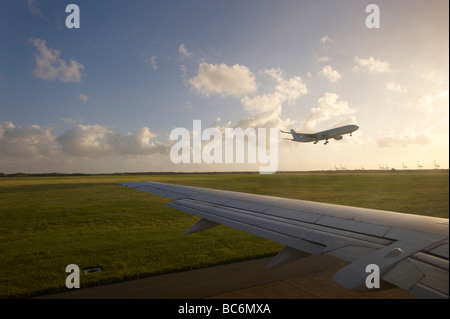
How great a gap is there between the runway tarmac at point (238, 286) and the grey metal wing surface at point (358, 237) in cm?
214

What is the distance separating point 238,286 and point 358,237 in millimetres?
4072

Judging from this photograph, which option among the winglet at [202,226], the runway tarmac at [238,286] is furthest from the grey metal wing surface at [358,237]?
the runway tarmac at [238,286]

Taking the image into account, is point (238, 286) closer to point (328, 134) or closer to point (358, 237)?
point (358, 237)

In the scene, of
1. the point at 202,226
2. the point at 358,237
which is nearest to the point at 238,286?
the point at 202,226

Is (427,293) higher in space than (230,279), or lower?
higher

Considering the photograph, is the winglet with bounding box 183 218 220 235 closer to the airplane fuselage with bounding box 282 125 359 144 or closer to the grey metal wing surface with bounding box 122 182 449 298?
the grey metal wing surface with bounding box 122 182 449 298

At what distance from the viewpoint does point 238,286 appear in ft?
21.4

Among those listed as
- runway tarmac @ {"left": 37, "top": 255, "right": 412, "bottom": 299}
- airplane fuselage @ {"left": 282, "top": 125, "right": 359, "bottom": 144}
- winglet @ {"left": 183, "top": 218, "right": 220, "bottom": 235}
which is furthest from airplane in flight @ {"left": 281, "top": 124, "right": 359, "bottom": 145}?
winglet @ {"left": 183, "top": 218, "right": 220, "bottom": 235}

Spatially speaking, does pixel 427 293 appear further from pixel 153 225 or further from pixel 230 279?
pixel 153 225

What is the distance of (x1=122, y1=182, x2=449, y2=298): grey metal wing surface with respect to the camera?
92.9 inches

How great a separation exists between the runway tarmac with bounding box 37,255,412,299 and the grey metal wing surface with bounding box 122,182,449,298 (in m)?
2.14

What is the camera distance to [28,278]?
290 inches
